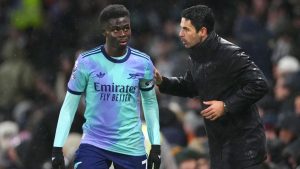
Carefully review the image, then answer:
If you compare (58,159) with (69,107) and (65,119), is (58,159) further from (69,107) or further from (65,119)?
(69,107)

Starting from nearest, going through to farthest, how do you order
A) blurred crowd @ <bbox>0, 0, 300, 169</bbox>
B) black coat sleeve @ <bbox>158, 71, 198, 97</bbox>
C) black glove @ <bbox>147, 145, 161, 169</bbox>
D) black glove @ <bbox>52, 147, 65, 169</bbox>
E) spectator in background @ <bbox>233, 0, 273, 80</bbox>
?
black glove @ <bbox>52, 147, 65, 169</bbox> → black glove @ <bbox>147, 145, 161, 169</bbox> → black coat sleeve @ <bbox>158, 71, 198, 97</bbox> → blurred crowd @ <bbox>0, 0, 300, 169</bbox> → spectator in background @ <bbox>233, 0, 273, 80</bbox>

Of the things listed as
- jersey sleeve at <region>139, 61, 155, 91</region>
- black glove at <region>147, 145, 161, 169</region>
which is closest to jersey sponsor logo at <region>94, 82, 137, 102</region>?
jersey sleeve at <region>139, 61, 155, 91</region>

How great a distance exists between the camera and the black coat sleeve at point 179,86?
10680mm

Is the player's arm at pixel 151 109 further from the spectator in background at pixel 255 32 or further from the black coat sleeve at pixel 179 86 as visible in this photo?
the spectator in background at pixel 255 32

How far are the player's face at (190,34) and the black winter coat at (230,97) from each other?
50 millimetres

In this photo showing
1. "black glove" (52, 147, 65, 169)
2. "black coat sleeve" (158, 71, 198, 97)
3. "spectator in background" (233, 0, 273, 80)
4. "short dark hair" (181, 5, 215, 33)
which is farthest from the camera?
"spectator in background" (233, 0, 273, 80)

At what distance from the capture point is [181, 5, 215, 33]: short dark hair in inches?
403

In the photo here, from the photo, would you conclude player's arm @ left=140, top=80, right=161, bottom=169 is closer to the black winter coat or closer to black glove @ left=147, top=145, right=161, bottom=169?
black glove @ left=147, top=145, right=161, bottom=169

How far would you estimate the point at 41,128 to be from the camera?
45.6ft

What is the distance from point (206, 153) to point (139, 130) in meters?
3.33

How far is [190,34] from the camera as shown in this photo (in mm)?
10258

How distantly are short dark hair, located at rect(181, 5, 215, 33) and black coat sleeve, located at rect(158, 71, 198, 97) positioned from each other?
24.3 inches

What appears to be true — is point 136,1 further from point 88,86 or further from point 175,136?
point 88,86

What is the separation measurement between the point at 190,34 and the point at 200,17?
173 millimetres
